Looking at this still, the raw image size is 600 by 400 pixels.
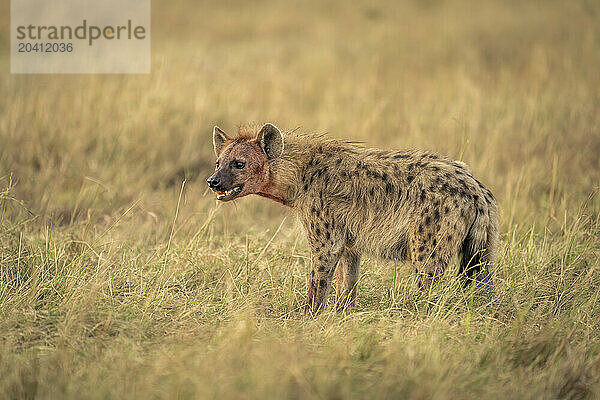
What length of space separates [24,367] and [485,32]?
9964 mm

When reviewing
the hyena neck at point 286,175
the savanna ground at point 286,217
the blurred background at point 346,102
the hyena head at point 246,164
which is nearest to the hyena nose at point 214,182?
the hyena head at point 246,164

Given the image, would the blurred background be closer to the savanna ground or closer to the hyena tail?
the savanna ground

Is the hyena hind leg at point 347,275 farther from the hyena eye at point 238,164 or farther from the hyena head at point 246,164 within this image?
the hyena eye at point 238,164

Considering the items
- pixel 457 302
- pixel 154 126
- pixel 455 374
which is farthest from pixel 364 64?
pixel 455 374

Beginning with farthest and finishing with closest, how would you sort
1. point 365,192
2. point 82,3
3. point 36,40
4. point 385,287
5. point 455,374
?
point 82,3 → point 36,40 → point 385,287 → point 365,192 → point 455,374

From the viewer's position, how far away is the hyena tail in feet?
14.6

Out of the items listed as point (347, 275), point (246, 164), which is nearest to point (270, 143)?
point (246, 164)

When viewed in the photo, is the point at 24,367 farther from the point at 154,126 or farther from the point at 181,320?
the point at 154,126

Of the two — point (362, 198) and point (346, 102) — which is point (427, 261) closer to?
point (362, 198)

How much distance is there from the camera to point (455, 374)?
3701 millimetres

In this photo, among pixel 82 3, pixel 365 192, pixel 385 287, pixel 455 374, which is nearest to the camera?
pixel 455 374

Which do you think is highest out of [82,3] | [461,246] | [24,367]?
[82,3]

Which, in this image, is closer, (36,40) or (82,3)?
(36,40)

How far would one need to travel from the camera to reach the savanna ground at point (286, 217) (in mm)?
3793
